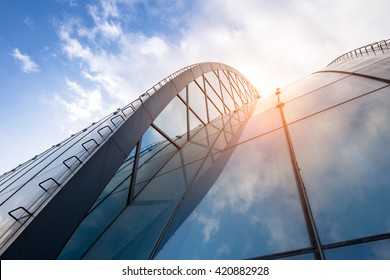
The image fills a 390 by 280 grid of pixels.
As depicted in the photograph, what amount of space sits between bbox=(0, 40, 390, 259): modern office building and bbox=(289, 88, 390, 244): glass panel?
0.02 meters

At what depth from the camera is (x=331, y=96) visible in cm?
788

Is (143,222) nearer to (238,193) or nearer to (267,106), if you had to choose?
(238,193)

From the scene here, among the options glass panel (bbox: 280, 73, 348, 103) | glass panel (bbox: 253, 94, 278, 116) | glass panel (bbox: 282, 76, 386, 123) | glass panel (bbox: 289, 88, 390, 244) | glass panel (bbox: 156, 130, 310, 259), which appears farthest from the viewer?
glass panel (bbox: 253, 94, 278, 116)

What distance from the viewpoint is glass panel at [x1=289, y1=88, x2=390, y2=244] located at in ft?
11.0

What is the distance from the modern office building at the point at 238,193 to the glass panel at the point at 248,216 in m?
0.02

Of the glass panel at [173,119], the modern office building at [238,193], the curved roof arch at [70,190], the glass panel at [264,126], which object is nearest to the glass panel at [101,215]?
the modern office building at [238,193]

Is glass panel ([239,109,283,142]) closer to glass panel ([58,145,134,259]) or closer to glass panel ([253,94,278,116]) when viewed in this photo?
glass panel ([253,94,278,116])

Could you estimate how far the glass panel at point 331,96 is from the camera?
6980mm

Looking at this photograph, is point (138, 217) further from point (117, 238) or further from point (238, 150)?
point (238, 150)

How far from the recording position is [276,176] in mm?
5105

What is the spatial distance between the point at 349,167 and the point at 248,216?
1.85 meters

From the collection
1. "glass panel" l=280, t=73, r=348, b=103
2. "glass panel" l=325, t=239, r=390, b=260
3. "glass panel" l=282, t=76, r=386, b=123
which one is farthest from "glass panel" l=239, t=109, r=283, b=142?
"glass panel" l=325, t=239, r=390, b=260
